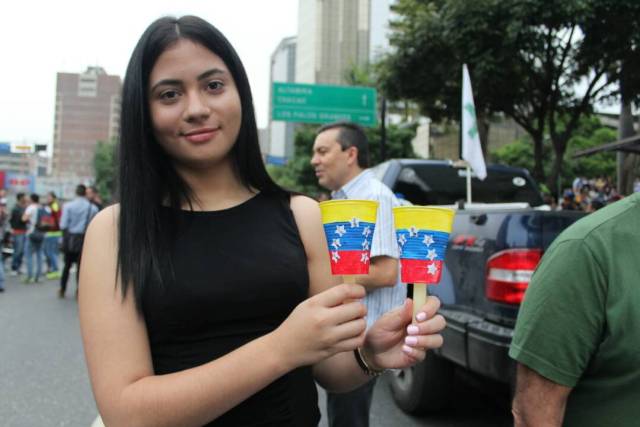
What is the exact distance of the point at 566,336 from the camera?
4.42ft

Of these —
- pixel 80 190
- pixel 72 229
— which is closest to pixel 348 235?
pixel 72 229

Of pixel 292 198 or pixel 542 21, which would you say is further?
pixel 542 21

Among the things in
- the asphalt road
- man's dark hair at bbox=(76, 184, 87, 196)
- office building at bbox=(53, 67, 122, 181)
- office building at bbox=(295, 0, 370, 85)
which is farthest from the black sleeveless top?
office building at bbox=(53, 67, 122, 181)

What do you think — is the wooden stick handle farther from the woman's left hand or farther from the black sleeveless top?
the black sleeveless top

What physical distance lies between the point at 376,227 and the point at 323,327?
148cm

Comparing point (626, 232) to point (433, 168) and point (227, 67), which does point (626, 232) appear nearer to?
point (227, 67)

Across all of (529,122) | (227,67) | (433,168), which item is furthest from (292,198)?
(529,122)

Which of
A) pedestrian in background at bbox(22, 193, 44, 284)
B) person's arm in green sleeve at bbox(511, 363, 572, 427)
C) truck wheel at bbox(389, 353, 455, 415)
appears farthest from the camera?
pedestrian in background at bbox(22, 193, 44, 284)

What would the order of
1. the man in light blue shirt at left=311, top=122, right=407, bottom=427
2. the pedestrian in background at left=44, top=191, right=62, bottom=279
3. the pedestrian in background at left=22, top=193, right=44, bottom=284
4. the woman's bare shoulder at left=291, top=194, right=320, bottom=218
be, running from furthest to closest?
the pedestrian in background at left=44, top=191, right=62, bottom=279, the pedestrian in background at left=22, top=193, right=44, bottom=284, the man in light blue shirt at left=311, top=122, right=407, bottom=427, the woman's bare shoulder at left=291, top=194, right=320, bottom=218

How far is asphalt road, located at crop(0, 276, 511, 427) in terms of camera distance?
3.92 meters

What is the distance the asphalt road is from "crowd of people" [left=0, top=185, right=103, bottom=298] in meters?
2.44

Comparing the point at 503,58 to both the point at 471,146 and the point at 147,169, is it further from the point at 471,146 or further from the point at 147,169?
the point at 147,169

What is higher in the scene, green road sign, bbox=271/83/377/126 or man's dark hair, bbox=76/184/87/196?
green road sign, bbox=271/83/377/126

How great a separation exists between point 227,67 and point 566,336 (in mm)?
1041
